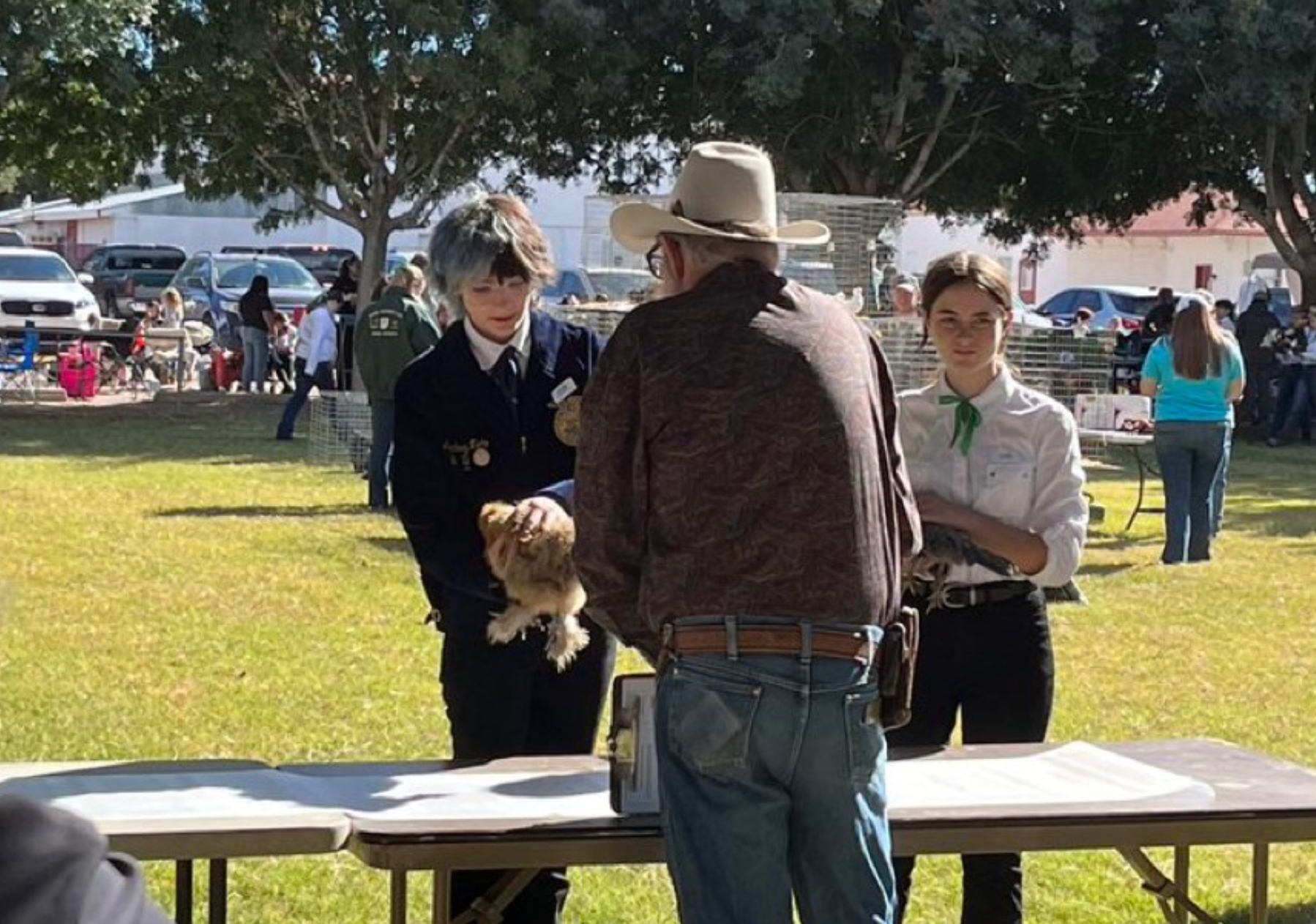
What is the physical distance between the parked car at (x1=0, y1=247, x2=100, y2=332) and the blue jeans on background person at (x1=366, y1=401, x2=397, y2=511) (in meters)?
15.9

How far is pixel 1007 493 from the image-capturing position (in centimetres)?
471

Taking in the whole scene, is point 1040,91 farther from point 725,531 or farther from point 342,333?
point 725,531

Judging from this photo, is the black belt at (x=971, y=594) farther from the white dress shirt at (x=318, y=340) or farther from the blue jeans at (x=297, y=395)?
the blue jeans at (x=297, y=395)

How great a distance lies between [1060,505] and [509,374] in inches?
52.1

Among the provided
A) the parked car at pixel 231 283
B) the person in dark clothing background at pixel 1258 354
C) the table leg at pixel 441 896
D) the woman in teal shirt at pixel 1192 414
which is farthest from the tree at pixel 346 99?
the table leg at pixel 441 896

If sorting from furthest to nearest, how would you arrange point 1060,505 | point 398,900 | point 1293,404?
1. point 1293,404
2. point 1060,505
3. point 398,900

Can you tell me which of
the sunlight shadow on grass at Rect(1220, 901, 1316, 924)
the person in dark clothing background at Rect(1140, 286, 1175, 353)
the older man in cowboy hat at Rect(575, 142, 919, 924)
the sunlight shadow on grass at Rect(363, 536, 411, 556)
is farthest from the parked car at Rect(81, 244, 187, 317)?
the older man in cowboy hat at Rect(575, 142, 919, 924)

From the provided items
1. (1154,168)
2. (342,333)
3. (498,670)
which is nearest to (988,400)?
(498,670)

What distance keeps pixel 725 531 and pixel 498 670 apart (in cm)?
132

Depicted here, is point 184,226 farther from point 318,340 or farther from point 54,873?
point 54,873

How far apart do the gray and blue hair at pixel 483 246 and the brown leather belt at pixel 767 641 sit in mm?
1296

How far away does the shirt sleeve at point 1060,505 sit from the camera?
182 inches

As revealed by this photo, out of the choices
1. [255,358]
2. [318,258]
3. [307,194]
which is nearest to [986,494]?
[255,358]

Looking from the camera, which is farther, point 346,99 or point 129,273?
point 129,273
